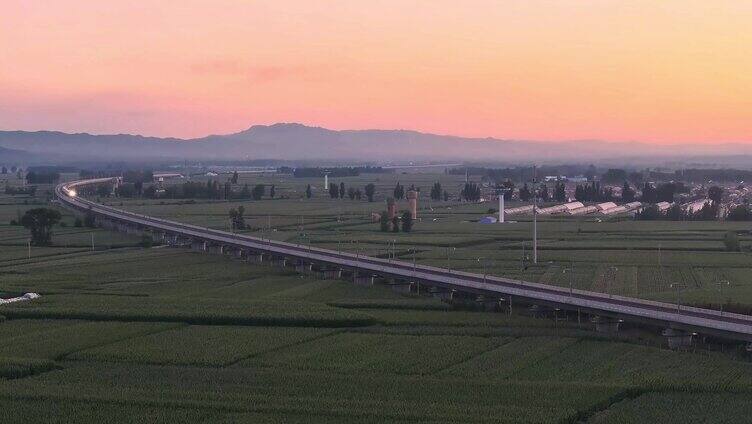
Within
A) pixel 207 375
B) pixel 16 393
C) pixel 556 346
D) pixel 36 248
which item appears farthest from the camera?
pixel 36 248

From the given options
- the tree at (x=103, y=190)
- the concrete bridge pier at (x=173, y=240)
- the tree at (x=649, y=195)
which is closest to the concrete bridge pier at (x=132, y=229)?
the concrete bridge pier at (x=173, y=240)

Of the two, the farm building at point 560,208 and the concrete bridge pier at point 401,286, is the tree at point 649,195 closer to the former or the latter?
the farm building at point 560,208

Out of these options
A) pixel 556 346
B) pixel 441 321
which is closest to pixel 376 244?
pixel 441 321

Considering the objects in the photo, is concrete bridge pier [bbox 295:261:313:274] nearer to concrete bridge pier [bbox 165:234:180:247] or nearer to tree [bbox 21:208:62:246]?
concrete bridge pier [bbox 165:234:180:247]

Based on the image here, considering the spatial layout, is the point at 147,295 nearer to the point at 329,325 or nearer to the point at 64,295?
the point at 64,295

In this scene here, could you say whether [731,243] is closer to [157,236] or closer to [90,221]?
[157,236]

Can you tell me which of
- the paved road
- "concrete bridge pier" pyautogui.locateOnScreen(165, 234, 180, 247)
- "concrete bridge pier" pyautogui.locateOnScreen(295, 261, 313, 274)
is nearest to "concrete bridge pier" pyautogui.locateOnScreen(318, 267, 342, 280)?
the paved road
